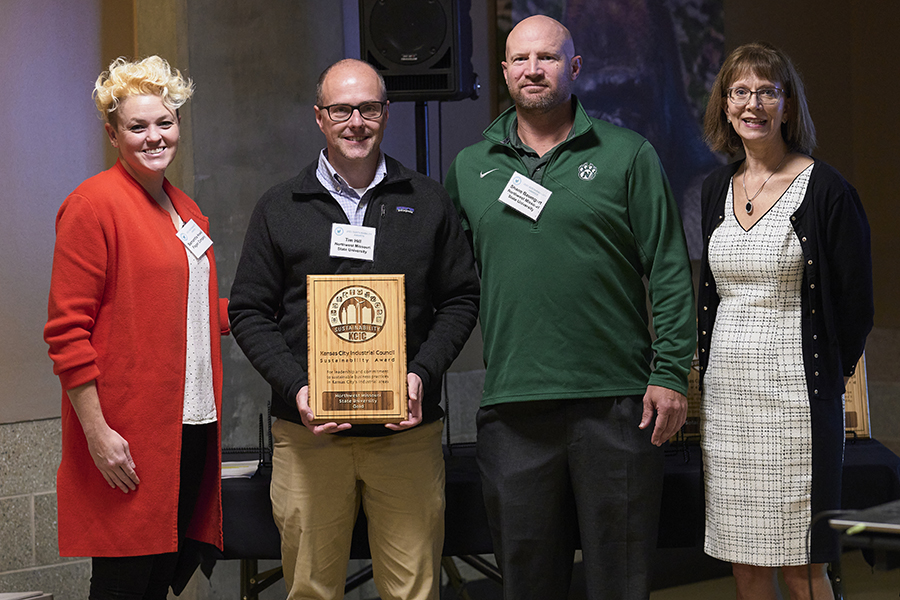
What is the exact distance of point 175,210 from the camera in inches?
96.5

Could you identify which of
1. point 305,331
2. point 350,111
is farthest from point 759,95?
point 305,331

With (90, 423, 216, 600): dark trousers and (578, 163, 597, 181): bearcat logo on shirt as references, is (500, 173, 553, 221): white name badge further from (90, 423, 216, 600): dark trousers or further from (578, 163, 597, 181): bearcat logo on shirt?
(90, 423, 216, 600): dark trousers

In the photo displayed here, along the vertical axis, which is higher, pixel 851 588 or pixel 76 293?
pixel 76 293

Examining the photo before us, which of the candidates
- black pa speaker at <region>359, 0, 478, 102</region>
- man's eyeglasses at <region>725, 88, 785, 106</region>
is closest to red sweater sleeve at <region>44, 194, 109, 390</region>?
black pa speaker at <region>359, 0, 478, 102</region>

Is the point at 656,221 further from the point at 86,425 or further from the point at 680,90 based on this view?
the point at 680,90

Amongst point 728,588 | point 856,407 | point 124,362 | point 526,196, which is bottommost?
point 728,588

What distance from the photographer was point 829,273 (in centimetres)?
226

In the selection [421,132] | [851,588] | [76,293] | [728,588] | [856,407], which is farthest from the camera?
[728,588]

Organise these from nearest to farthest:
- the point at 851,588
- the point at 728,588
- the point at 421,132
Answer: the point at 421,132 → the point at 851,588 → the point at 728,588

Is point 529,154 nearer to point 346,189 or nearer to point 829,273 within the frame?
point 346,189

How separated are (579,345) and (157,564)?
1233 millimetres

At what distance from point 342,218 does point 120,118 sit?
2.00ft

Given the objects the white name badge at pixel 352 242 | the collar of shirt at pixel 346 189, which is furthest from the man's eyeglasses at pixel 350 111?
the white name badge at pixel 352 242

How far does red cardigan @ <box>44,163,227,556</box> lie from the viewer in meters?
2.18
